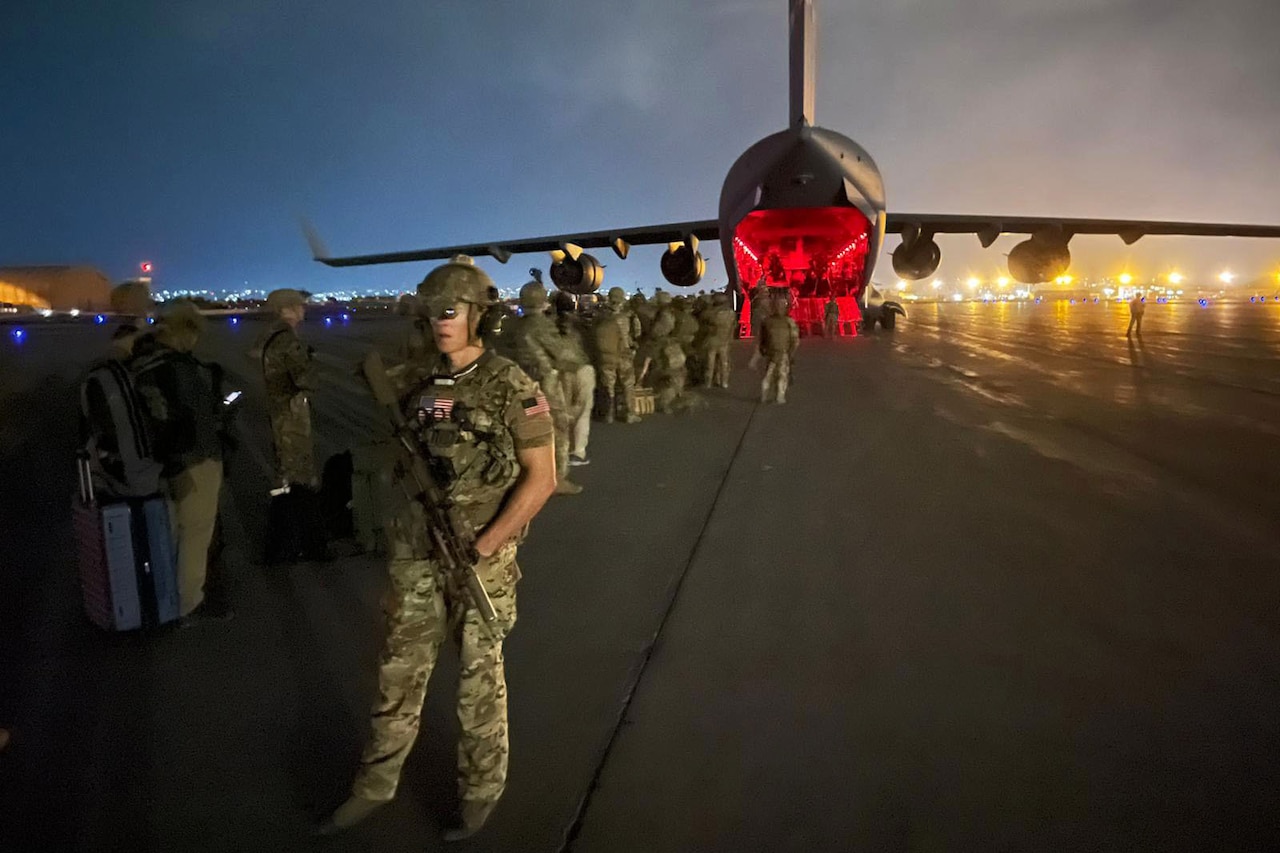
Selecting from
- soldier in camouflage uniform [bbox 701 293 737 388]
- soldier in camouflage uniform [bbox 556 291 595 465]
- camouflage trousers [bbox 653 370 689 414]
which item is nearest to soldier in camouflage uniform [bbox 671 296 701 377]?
soldier in camouflage uniform [bbox 701 293 737 388]

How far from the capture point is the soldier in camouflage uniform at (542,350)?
267 inches

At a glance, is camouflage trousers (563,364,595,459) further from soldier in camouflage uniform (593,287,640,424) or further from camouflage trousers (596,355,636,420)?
camouflage trousers (596,355,636,420)

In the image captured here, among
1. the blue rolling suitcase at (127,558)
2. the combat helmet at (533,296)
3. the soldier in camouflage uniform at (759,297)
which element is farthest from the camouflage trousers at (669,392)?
the blue rolling suitcase at (127,558)

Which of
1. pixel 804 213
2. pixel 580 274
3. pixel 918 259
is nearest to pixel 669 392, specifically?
pixel 804 213

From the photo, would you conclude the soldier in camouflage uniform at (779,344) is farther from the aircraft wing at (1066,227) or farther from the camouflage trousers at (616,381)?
the aircraft wing at (1066,227)

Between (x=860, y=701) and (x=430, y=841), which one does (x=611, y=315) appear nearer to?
(x=860, y=701)

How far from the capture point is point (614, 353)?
962cm

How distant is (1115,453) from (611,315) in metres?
5.78

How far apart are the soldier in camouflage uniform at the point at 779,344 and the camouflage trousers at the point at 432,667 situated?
27.9 feet

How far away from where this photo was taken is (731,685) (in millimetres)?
3473

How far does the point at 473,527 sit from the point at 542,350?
15.2ft

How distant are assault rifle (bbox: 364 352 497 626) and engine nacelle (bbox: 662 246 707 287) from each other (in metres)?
23.9

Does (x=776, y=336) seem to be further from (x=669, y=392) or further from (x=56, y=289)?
(x=56, y=289)

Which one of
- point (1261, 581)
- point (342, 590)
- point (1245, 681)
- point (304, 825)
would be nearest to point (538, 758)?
point (304, 825)
